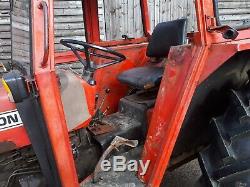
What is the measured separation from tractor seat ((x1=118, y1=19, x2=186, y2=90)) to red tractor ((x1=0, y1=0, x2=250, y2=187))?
195 millimetres

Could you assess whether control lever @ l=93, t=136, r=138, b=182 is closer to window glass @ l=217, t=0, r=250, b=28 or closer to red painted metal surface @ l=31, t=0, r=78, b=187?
red painted metal surface @ l=31, t=0, r=78, b=187

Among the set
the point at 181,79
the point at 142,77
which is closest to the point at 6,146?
the point at 181,79

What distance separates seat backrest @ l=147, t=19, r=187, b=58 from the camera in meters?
2.52

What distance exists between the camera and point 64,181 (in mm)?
1565

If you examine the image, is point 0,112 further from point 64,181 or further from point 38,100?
point 64,181

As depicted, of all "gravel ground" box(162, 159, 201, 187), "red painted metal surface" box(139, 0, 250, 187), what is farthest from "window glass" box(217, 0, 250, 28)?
"red painted metal surface" box(139, 0, 250, 187)

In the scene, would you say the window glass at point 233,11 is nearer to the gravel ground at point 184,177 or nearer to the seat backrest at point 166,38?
the seat backrest at point 166,38

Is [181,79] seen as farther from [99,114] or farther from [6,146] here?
[6,146]

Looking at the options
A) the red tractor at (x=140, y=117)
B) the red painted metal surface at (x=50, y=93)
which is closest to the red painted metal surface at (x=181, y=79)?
the red tractor at (x=140, y=117)

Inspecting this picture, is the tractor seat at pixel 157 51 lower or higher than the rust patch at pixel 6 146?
higher

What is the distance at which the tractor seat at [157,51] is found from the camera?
2.28 metres

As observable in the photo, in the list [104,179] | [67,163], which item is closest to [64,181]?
[67,163]

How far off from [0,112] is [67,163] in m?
0.40

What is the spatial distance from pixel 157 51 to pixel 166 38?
0.13 metres
